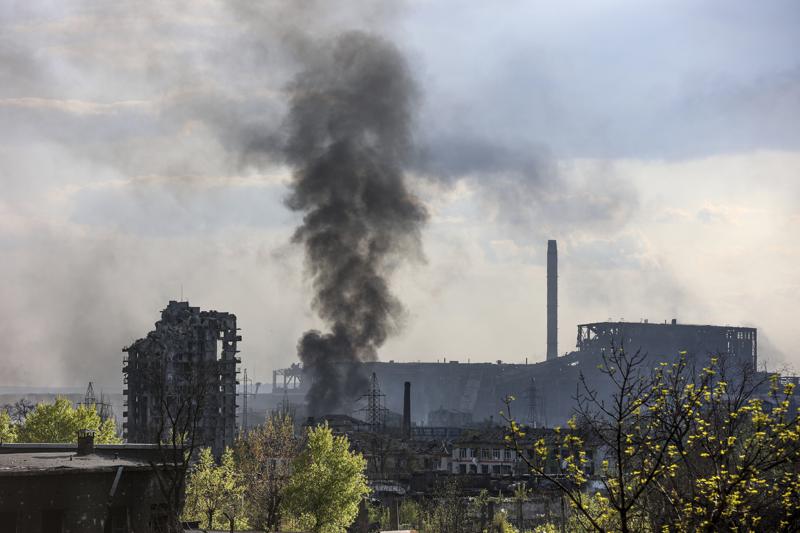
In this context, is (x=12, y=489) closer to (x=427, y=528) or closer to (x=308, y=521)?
(x=308, y=521)

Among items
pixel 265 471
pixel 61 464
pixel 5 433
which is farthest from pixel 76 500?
pixel 265 471

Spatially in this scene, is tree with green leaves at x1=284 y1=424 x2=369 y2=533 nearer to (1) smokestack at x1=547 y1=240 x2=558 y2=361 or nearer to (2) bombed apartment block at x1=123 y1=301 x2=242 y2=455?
(2) bombed apartment block at x1=123 y1=301 x2=242 y2=455

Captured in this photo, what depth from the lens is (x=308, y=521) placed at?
151 feet

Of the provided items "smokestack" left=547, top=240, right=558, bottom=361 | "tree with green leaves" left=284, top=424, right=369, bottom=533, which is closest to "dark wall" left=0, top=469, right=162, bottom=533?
"tree with green leaves" left=284, top=424, right=369, bottom=533

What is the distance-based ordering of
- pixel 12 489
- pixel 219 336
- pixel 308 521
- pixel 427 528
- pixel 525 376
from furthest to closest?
pixel 525 376 < pixel 219 336 < pixel 427 528 < pixel 308 521 < pixel 12 489

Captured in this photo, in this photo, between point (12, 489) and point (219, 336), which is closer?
Result: point (12, 489)

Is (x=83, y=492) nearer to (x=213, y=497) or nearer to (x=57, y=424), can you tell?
(x=213, y=497)

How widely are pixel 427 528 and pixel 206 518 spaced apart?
12.9 m

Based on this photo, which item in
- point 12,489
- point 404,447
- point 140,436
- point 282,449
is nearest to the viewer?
point 12,489

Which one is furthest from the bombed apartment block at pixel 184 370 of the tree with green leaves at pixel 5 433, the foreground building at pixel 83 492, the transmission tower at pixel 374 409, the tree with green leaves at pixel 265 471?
the foreground building at pixel 83 492

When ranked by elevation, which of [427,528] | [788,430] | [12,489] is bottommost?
[427,528]

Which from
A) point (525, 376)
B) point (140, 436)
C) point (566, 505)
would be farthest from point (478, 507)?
point (525, 376)

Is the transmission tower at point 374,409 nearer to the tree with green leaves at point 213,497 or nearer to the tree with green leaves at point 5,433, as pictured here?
the tree with green leaves at point 5,433

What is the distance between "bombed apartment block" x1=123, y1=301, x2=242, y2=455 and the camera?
80000 mm
